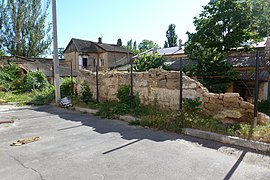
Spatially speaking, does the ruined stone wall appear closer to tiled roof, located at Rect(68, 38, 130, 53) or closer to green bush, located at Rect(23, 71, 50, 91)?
green bush, located at Rect(23, 71, 50, 91)

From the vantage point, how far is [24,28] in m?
26.9

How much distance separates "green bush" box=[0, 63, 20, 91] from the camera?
1566cm

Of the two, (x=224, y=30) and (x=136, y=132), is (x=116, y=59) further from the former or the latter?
(x=136, y=132)

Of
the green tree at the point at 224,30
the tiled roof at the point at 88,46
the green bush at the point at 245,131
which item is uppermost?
the tiled roof at the point at 88,46

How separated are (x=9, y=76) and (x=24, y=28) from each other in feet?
43.9

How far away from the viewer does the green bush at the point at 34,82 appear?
50.3 ft

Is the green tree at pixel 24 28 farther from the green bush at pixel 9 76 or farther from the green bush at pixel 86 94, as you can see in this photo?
the green bush at pixel 86 94

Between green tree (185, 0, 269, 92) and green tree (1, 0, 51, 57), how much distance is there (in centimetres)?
2328

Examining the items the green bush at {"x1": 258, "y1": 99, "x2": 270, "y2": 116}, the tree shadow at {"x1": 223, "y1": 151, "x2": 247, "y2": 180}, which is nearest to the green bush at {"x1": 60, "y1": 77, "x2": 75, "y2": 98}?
the tree shadow at {"x1": 223, "y1": 151, "x2": 247, "y2": 180}

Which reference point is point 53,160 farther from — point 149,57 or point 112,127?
point 149,57

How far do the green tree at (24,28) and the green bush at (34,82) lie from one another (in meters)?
13.7

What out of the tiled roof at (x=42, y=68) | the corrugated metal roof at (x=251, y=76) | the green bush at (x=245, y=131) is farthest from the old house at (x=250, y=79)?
the tiled roof at (x=42, y=68)

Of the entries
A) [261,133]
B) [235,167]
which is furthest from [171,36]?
[235,167]

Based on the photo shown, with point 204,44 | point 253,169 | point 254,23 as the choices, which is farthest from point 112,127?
point 254,23
